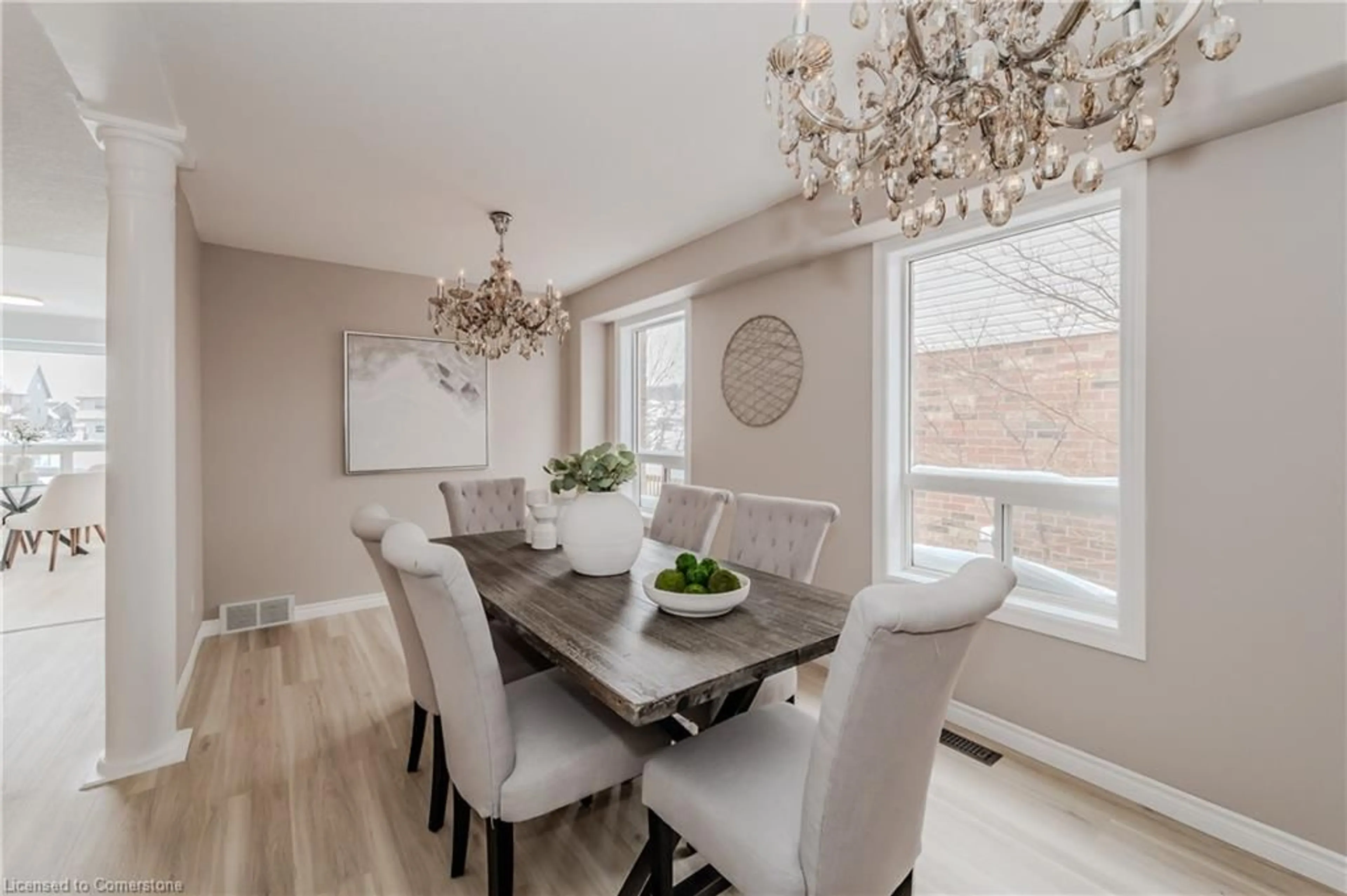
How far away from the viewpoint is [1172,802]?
192 cm

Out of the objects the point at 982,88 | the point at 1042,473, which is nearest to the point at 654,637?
the point at 982,88

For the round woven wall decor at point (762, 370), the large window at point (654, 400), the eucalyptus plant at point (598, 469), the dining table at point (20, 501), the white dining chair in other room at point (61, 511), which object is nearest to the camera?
the eucalyptus plant at point (598, 469)

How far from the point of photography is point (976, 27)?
3.77 feet

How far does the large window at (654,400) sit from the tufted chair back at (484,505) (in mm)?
1131

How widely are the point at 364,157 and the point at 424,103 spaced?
1.95 feet

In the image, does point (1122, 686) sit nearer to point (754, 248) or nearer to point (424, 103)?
point (754, 248)

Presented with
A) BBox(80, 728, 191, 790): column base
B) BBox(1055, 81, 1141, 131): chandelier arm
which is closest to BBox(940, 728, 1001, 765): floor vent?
BBox(1055, 81, 1141, 131): chandelier arm

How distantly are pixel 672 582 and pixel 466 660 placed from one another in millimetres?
633

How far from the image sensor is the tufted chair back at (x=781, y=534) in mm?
2281

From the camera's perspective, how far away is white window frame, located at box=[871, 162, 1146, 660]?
2008 mm

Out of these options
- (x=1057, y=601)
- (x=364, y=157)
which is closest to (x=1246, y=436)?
(x=1057, y=601)

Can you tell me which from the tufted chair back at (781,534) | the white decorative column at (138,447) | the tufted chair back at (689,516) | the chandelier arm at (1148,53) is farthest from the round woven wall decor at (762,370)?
the white decorative column at (138,447)

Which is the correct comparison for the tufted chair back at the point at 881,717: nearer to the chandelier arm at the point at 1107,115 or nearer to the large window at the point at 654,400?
the chandelier arm at the point at 1107,115

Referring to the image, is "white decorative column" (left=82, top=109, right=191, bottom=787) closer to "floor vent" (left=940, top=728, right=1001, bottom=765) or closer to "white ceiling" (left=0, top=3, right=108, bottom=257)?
"white ceiling" (left=0, top=3, right=108, bottom=257)
